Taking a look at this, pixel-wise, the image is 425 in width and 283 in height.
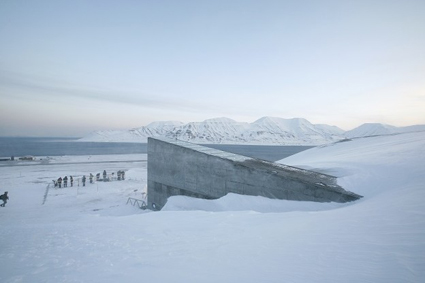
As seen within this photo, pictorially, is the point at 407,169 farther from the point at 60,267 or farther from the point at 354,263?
the point at 60,267

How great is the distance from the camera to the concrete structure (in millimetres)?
9057

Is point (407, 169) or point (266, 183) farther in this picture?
point (266, 183)

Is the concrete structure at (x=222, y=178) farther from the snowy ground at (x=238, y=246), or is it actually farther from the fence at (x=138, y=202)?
the snowy ground at (x=238, y=246)

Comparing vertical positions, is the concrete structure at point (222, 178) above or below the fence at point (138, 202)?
above

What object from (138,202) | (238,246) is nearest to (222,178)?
(238,246)

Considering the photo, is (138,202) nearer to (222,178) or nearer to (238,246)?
(222,178)

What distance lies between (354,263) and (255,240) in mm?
1921

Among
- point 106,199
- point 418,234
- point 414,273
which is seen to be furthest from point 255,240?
point 106,199

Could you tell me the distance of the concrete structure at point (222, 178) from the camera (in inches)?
357

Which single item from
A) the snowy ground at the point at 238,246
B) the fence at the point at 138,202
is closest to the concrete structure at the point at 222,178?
the fence at the point at 138,202

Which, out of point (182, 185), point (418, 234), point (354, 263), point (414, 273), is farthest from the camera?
point (182, 185)

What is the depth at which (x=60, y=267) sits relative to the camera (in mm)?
4086

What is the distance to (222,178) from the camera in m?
11.5

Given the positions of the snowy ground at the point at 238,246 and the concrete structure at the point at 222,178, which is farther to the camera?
the concrete structure at the point at 222,178
